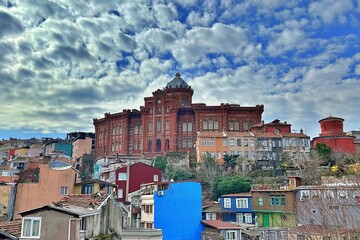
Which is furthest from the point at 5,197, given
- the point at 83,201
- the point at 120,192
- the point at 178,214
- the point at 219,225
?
the point at 219,225

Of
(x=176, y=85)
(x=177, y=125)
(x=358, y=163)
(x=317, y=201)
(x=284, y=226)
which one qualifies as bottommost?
(x=284, y=226)

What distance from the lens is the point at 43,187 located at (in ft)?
103

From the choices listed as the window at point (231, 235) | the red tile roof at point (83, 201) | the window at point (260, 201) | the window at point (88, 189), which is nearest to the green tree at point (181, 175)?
the window at point (260, 201)

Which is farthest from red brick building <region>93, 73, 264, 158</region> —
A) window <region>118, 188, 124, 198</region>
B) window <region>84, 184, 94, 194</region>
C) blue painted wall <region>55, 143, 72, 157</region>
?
window <region>84, 184, 94, 194</region>

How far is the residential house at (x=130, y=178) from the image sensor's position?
159ft

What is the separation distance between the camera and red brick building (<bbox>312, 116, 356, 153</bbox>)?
67750 millimetres

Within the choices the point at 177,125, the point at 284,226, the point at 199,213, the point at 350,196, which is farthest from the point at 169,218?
the point at 177,125

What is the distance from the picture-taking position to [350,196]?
77.9 ft

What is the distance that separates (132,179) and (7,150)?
185 ft

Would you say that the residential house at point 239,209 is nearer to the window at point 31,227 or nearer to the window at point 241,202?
the window at point 241,202

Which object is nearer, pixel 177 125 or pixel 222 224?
pixel 222 224

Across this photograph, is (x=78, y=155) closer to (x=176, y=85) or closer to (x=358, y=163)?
(x=176, y=85)

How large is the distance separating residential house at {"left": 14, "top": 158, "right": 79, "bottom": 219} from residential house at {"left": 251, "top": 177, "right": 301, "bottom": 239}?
22.8m

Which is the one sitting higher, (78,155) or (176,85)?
(176,85)
